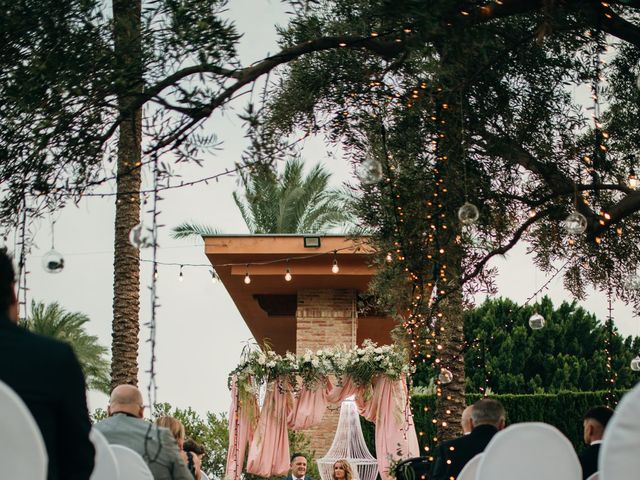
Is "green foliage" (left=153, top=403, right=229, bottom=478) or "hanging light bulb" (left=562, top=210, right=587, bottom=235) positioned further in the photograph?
"green foliage" (left=153, top=403, right=229, bottom=478)

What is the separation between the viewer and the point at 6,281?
2910 millimetres

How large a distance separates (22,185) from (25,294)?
0.63 m

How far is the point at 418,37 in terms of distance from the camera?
412 centimetres

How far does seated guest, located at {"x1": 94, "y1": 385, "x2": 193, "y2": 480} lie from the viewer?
4.84 meters

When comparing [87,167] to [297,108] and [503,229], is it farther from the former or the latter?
[503,229]

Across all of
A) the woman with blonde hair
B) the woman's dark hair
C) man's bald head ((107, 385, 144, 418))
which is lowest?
the woman with blonde hair

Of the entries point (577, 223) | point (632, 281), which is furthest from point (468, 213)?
point (632, 281)

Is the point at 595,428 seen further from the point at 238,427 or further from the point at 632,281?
the point at 238,427

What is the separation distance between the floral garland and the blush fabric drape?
0.14 metres

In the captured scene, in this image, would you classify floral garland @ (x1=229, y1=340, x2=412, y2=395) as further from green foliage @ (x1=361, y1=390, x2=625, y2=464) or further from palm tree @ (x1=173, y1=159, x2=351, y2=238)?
palm tree @ (x1=173, y1=159, x2=351, y2=238)

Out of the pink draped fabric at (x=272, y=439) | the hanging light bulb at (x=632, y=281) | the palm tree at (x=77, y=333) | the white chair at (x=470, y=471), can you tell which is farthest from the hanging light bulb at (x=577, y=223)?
the palm tree at (x=77, y=333)

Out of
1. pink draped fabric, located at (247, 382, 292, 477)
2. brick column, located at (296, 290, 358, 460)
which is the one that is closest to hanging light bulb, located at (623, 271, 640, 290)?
pink draped fabric, located at (247, 382, 292, 477)

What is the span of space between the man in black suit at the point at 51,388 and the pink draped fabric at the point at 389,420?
12531 mm

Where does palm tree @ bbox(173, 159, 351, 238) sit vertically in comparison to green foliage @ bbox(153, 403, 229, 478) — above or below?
above
